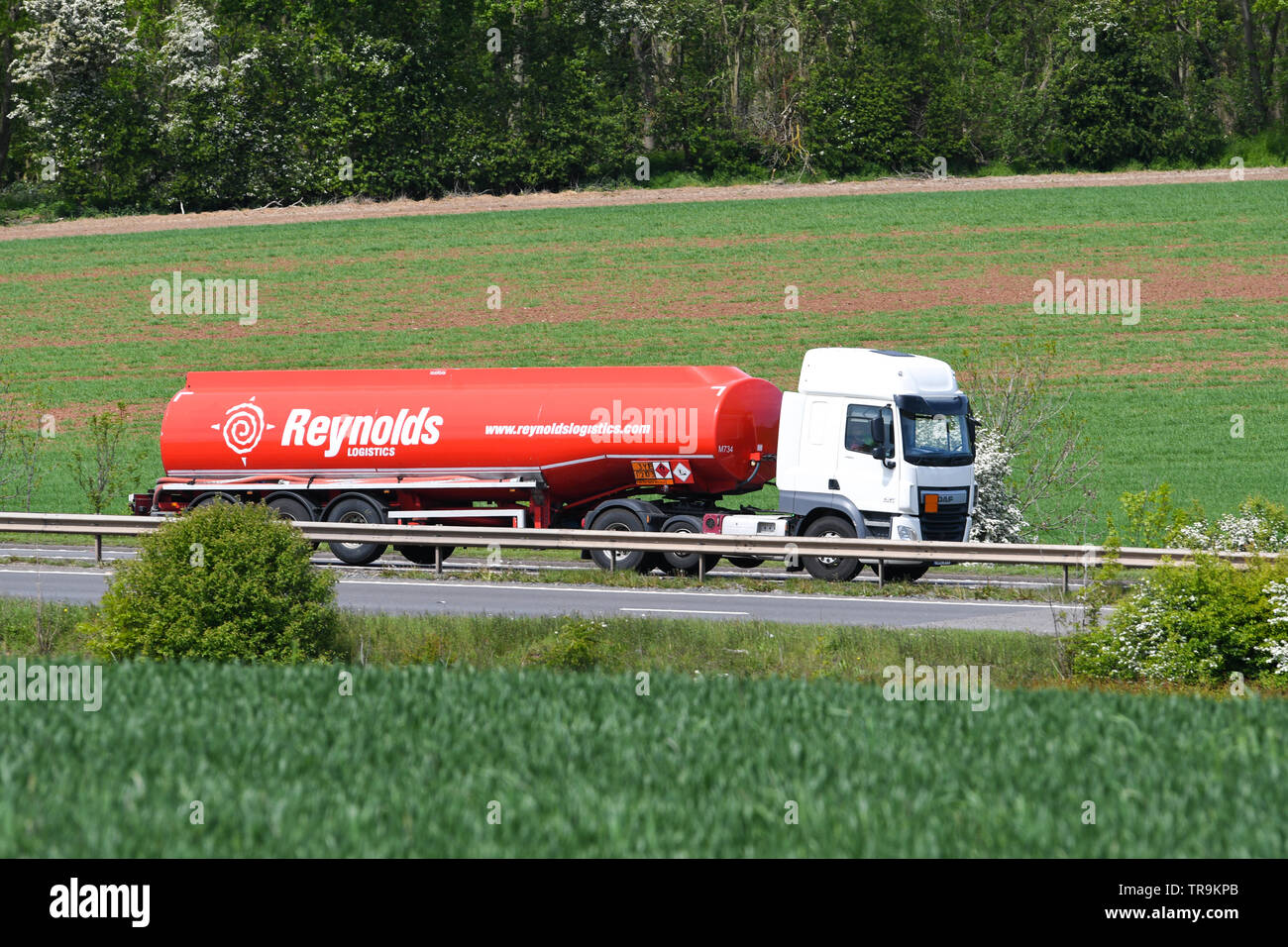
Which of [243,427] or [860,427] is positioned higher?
[243,427]

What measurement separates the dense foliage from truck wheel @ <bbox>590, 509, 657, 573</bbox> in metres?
37.2

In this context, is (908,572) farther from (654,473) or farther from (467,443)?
(467,443)

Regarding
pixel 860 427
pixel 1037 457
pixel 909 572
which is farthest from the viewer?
pixel 1037 457

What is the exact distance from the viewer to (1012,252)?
4391 cm

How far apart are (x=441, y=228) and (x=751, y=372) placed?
21043 millimetres

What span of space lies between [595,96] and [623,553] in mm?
41290

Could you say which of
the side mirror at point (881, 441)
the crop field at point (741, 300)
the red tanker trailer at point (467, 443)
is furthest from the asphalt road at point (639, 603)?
the crop field at point (741, 300)

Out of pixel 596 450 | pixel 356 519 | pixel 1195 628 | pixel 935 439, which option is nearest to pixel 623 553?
pixel 596 450

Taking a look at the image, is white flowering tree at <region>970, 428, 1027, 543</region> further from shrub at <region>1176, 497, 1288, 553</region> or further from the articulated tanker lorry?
shrub at <region>1176, 497, 1288, 553</region>

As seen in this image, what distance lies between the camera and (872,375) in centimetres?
2059

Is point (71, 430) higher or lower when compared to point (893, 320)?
lower
